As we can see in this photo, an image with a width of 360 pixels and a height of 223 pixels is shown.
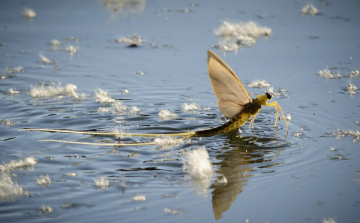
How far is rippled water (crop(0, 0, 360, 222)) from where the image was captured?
3.30 metres

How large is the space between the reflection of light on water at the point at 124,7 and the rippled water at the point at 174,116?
0.45 ft

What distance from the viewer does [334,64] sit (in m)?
7.00

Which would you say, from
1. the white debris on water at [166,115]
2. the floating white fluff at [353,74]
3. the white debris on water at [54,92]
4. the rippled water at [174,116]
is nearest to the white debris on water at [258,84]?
the rippled water at [174,116]

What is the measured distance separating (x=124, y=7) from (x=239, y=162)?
325 inches

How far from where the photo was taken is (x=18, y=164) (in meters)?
3.90

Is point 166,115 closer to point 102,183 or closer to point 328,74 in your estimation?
point 102,183

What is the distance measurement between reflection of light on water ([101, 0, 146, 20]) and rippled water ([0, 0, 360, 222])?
138 mm

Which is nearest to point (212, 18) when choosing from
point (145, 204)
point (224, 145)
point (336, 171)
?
point (224, 145)

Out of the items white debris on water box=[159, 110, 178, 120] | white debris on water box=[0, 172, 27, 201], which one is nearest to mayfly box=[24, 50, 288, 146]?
white debris on water box=[159, 110, 178, 120]

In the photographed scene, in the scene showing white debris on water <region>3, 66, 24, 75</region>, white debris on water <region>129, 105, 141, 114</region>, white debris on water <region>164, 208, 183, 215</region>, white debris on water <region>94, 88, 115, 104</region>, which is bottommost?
white debris on water <region>164, 208, 183, 215</region>

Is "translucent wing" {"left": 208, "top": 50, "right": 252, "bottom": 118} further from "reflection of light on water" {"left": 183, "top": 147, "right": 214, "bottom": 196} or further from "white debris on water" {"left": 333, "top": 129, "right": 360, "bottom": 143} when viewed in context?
"white debris on water" {"left": 333, "top": 129, "right": 360, "bottom": 143}

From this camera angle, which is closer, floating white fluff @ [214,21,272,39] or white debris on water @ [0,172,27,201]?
white debris on water @ [0,172,27,201]

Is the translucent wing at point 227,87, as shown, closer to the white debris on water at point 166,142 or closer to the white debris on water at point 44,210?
the white debris on water at point 166,142

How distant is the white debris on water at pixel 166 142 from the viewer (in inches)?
173
